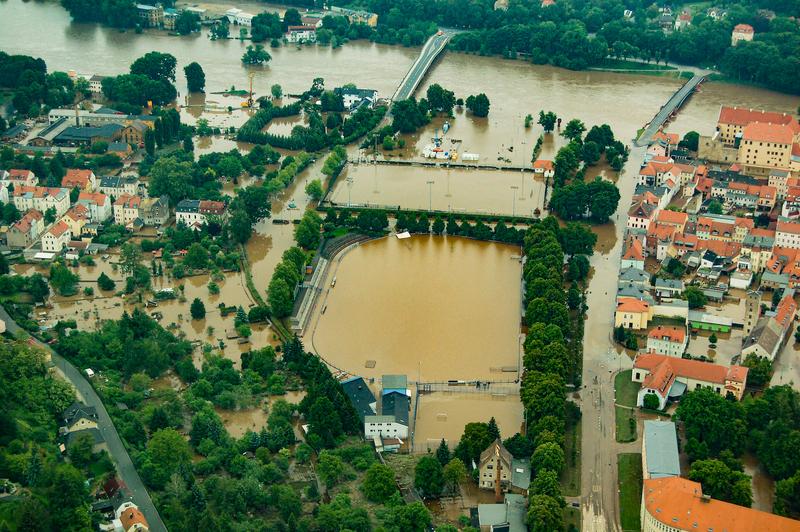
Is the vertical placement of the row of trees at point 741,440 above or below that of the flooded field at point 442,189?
below

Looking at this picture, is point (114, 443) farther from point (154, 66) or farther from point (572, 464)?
point (154, 66)

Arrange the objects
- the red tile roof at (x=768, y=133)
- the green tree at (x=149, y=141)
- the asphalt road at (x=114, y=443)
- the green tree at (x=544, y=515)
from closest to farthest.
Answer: the green tree at (x=544, y=515) → the asphalt road at (x=114, y=443) → the red tile roof at (x=768, y=133) → the green tree at (x=149, y=141)

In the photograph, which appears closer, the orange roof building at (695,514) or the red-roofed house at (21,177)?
the orange roof building at (695,514)

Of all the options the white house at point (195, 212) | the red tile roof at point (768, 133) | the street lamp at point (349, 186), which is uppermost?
the red tile roof at point (768, 133)

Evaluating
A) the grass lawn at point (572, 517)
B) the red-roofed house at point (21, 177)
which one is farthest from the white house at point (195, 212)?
the grass lawn at point (572, 517)

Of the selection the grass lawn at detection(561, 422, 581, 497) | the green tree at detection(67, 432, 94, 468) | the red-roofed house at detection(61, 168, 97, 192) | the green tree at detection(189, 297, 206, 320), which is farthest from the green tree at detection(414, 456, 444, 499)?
the red-roofed house at detection(61, 168, 97, 192)

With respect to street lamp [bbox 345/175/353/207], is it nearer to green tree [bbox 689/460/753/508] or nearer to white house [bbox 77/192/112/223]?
white house [bbox 77/192/112/223]

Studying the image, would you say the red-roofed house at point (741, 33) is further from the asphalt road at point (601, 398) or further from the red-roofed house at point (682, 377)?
the red-roofed house at point (682, 377)
